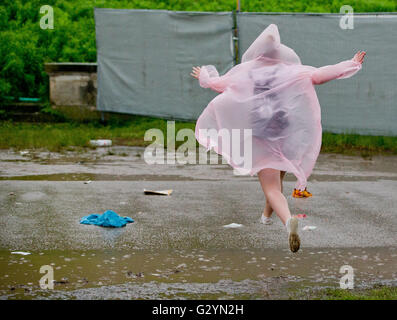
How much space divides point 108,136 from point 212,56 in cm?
247

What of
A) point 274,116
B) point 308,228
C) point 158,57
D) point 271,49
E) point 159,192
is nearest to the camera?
point 274,116

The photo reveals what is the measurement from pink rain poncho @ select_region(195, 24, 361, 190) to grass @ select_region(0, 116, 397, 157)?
20.3 ft

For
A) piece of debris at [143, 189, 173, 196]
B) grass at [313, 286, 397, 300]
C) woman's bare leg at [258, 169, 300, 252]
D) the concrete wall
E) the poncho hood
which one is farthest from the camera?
the concrete wall

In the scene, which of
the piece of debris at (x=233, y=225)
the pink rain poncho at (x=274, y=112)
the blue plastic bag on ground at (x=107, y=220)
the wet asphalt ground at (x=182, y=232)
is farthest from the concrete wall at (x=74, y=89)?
the pink rain poncho at (x=274, y=112)

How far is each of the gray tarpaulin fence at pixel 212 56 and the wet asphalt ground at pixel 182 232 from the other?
2.18 m

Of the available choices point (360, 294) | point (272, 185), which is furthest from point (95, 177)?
point (360, 294)

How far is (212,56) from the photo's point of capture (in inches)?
541

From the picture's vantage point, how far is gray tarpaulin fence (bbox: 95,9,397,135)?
1252 cm

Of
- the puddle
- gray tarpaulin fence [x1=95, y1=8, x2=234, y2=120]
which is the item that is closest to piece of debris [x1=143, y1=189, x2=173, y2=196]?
the puddle

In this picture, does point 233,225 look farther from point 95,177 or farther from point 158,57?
point 158,57

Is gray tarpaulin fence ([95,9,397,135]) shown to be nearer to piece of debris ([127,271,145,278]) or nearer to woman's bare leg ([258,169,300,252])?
woman's bare leg ([258,169,300,252])

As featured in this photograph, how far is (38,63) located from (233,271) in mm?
11126

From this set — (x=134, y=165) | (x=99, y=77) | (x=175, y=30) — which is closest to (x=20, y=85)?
(x=99, y=77)

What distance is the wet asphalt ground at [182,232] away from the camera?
5293 mm
